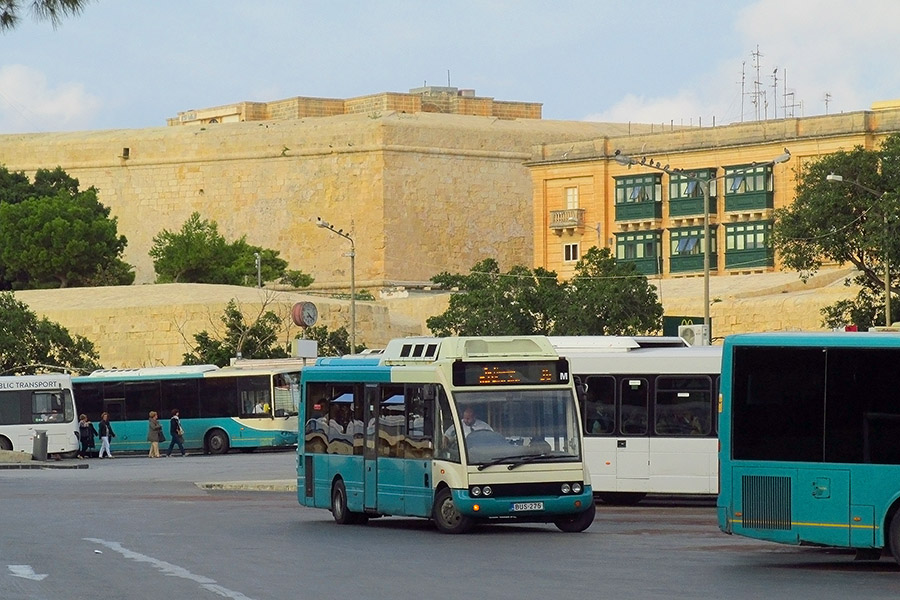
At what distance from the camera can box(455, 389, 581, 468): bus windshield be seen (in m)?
18.9

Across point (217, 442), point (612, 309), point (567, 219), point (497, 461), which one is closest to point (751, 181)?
point (567, 219)

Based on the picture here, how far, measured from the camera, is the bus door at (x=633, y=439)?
80.6 ft

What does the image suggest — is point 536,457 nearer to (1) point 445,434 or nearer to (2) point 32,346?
(1) point 445,434

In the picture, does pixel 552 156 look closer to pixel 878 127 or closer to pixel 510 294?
pixel 878 127

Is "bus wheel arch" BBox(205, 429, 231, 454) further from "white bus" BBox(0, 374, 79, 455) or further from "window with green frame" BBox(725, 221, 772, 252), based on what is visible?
"window with green frame" BBox(725, 221, 772, 252)

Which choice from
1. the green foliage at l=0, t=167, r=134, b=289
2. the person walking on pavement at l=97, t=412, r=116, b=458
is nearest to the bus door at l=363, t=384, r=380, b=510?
the person walking on pavement at l=97, t=412, r=116, b=458

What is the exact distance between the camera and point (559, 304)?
198ft

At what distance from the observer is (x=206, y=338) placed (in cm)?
6994

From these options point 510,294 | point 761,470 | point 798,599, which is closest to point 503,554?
point 761,470

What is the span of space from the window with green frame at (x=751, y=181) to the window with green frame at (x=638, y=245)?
4052 millimetres

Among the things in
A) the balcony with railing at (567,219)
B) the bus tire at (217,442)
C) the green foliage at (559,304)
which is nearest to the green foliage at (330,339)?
the green foliage at (559,304)

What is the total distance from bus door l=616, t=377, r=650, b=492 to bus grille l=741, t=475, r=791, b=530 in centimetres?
931

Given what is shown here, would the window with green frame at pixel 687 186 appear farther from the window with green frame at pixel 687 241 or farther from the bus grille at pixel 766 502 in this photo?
the bus grille at pixel 766 502

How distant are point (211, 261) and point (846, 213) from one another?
54.6 m
